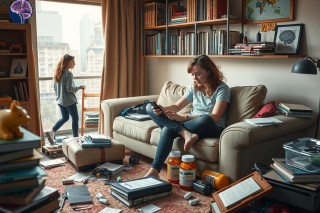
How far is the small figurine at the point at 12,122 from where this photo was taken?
4.23ft

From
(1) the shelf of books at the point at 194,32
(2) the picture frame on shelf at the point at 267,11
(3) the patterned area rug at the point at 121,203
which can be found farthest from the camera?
(1) the shelf of books at the point at 194,32

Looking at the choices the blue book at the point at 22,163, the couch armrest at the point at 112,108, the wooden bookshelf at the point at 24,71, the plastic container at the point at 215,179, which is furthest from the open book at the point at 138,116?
the blue book at the point at 22,163

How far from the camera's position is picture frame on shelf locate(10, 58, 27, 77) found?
3793 mm

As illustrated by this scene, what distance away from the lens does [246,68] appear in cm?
347

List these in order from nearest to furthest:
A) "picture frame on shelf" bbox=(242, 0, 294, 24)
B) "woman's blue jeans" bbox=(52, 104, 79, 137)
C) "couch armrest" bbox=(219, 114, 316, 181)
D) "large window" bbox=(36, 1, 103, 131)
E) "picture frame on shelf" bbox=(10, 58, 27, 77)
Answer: "couch armrest" bbox=(219, 114, 316, 181)
"picture frame on shelf" bbox=(242, 0, 294, 24)
"picture frame on shelf" bbox=(10, 58, 27, 77)
"woman's blue jeans" bbox=(52, 104, 79, 137)
"large window" bbox=(36, 1, 103, 131)

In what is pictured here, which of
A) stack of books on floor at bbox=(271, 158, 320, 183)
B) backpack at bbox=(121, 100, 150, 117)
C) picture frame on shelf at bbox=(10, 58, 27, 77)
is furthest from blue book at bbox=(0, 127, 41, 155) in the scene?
picture frame on shelf at bbox=(10, 58, 27, 77)

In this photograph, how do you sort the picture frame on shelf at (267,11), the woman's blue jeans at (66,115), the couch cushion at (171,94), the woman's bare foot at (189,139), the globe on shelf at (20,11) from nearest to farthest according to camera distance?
the woman's bare foot at (189,139) < the picture frame on shelf at (267,11) < the globe on shelf at (20,11) < the couch cushion at (171,94) < the woman's blue jeans at (66,115)

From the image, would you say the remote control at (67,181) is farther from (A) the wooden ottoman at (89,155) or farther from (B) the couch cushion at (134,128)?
(B) the couch cushion at (134,128)

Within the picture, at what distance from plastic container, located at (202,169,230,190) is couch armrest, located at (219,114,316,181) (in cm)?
5

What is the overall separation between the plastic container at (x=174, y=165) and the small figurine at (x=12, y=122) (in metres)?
1.53

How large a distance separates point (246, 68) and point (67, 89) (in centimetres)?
204

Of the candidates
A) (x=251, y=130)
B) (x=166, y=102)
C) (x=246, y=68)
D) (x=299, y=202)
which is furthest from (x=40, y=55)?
(x=299, y=202)

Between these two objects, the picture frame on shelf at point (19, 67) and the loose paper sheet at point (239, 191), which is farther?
the picture frame on shelf at point (19, 67)

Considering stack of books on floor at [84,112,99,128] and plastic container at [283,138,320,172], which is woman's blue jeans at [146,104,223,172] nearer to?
plastic container at [283,138,320,172]
